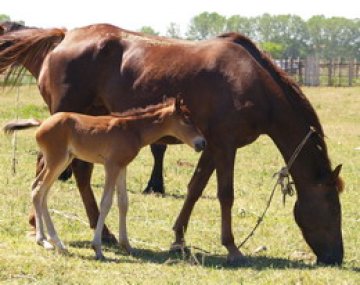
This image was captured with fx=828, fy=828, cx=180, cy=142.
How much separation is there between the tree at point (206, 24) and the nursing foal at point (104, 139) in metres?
114

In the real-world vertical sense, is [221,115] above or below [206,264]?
above

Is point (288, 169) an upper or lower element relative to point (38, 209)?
upper

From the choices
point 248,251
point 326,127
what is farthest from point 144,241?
point 326,127

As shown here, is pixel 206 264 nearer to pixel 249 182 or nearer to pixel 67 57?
pixel 67 57

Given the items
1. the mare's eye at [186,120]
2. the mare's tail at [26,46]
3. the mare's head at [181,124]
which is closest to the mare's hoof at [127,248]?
the mare's head at [181,124]

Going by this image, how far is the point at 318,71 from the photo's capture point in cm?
4497

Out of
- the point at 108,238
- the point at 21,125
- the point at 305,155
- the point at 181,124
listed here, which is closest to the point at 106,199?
the point at 108,238

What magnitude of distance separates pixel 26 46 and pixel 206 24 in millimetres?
115112

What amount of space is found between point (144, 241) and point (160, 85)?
68.1 inches

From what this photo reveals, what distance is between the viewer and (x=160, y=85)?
8.73m

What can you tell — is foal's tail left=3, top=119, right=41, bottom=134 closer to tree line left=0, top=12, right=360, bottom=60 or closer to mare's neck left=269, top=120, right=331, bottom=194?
mare's neck left=269, top=120, right=331, bottom=194

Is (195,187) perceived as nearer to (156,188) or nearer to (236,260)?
(236,260)

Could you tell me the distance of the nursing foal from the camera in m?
8.04

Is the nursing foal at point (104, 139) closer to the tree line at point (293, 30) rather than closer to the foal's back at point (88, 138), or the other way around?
the foal's back at point (88, 138)
